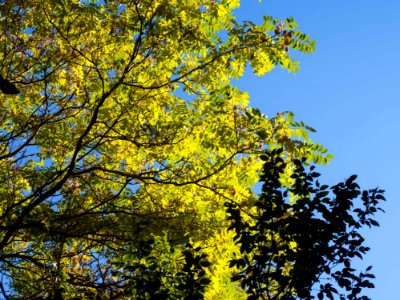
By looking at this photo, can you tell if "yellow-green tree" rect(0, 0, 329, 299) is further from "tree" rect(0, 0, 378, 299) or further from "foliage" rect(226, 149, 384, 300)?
"foliage" rect(226, 149, 384, 300)

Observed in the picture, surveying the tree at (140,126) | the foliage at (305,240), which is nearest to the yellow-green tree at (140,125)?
the tree at (140,126)

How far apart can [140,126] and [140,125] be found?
5 centimetres

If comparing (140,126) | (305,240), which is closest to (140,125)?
(140,126)

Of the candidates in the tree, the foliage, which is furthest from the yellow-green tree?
the foliage

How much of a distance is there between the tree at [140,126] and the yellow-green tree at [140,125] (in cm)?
3

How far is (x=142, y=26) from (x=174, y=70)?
5.64ft

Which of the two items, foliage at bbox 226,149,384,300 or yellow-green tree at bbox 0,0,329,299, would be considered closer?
foliage at bbox 226,149,384,300

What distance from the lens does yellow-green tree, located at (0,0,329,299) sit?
334 inches

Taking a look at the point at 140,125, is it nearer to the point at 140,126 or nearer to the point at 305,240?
the point at 140,126

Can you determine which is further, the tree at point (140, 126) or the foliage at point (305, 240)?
the tree at point (140, 126)

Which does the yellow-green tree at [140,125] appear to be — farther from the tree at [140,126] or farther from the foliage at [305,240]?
the foliage at [305,240]

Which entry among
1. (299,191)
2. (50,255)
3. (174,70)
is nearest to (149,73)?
(174,70)

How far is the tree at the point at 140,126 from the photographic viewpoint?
8.48m

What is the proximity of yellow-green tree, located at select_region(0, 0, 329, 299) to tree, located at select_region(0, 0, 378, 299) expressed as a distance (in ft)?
0.10
